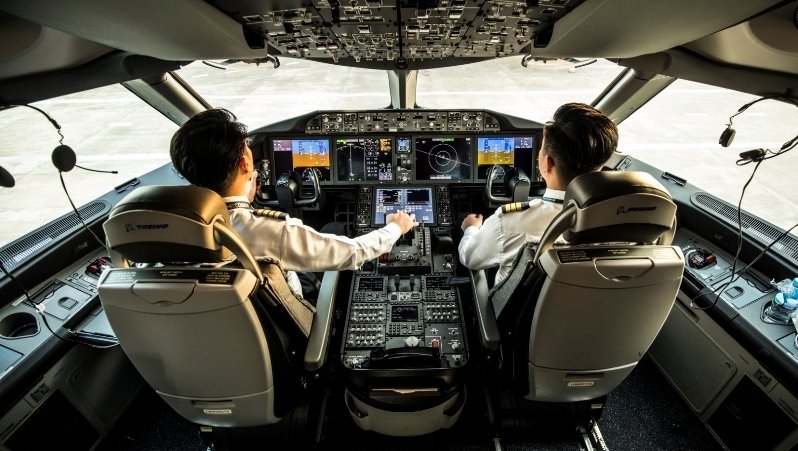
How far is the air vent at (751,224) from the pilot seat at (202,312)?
6.24 ft

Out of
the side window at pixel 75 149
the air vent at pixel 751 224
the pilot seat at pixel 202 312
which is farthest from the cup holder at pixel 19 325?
the air vent at pixel 751 224

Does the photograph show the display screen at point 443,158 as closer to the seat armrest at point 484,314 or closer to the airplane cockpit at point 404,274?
the airplane cockpit at point 404,274

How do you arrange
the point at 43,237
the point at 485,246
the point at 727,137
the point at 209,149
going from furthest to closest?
the point at 43,237
the point at 727,137
the point at 485,246
the point at 209,149

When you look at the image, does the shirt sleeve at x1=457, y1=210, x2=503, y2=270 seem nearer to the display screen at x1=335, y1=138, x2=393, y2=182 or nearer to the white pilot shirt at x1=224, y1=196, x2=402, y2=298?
the white pilot shirt at x1=224, y1=196, x2=402, y2=298

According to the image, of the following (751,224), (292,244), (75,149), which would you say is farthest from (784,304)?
(75,149)

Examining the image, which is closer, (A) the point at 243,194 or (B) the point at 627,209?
(B) the point at 627,209

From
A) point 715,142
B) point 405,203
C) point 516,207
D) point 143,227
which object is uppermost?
point 143,227

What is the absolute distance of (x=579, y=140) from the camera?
48.3 inches

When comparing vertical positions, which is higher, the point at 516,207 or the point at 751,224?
the point at 516,207

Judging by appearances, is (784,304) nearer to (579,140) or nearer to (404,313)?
(579,140)

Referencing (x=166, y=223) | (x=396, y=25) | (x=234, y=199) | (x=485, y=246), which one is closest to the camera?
(x=166, y=223)

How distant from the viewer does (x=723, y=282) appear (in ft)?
5.71

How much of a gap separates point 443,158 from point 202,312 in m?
1.88

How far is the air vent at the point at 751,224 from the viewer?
1660mm
